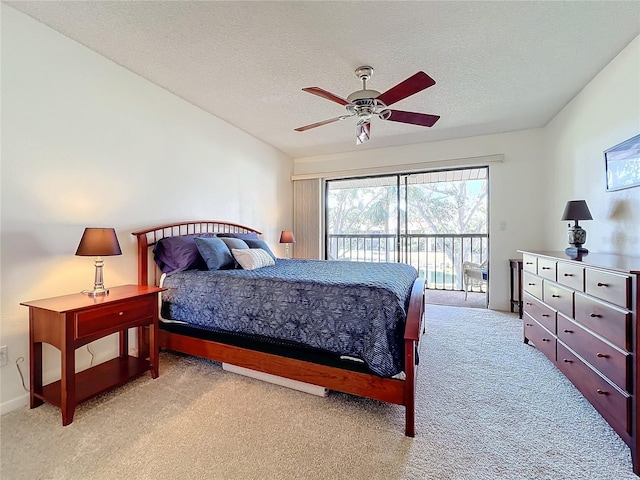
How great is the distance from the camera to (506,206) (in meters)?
4.11

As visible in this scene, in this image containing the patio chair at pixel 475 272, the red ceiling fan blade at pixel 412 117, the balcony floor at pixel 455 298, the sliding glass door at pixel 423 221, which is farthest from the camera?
the sliding glass door at pixel 423 221

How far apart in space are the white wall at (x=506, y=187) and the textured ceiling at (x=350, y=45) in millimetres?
783

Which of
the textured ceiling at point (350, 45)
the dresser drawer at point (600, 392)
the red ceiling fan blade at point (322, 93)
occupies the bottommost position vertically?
the dresser drawer at point (600, 392)

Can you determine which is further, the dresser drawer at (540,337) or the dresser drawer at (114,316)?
the dresser drawer at (540,337)

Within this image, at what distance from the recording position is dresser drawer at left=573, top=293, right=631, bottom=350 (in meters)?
1.44

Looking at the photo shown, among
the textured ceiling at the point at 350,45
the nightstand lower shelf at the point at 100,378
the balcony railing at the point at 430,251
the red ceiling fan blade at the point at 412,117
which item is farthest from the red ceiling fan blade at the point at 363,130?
the balcony railing at the point at 430,251

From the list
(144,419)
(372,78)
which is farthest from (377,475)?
(372,78)

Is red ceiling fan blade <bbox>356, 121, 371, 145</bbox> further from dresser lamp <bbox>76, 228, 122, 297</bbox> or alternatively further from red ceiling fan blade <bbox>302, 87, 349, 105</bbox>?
dresser lamp <bbox>76, 228, 122, 297</bbox>

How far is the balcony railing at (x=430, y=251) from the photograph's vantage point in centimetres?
572

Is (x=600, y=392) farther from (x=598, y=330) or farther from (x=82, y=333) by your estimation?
(x=82, y=333)

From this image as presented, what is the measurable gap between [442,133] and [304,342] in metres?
3.60

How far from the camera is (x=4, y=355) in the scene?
1.84 meters

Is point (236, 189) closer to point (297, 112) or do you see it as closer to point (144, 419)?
point (297, 112)

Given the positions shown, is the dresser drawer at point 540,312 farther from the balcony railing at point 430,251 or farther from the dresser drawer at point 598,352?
the balcony railing at point 430,251
